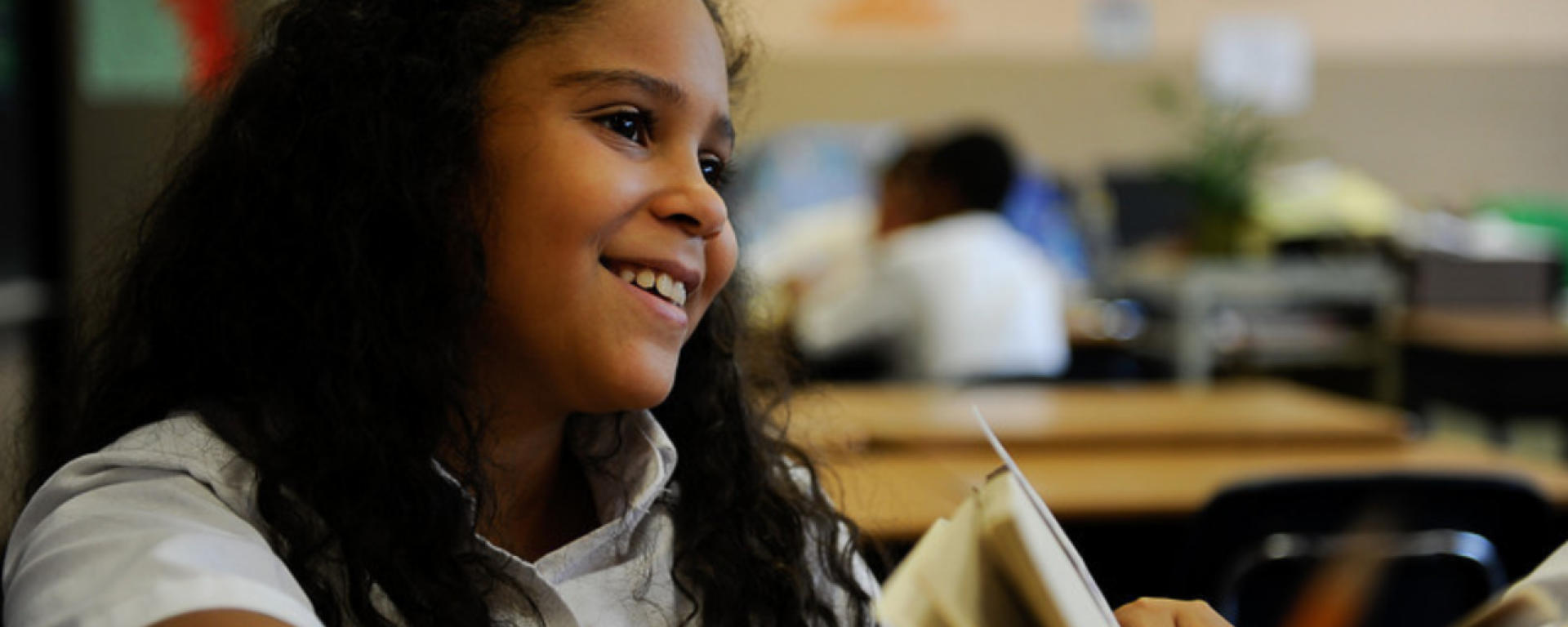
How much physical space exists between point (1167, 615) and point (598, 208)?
372 mm

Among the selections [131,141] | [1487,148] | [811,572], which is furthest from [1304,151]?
[811,572]

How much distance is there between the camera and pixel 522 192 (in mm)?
844

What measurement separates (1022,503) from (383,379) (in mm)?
361

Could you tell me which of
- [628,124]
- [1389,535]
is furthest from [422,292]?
[1389,535]

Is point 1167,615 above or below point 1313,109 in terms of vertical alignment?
above

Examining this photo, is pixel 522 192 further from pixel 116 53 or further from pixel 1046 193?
pixel 1046 193

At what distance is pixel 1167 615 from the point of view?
831 millimetres

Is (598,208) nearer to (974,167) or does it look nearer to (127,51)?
(127,51)

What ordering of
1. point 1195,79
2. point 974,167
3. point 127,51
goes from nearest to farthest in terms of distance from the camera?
point 127,51 → point 974,167 → point 1195,79

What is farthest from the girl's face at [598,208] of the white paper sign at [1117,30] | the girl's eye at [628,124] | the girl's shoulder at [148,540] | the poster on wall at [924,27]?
the white paper sign at [1117,30]

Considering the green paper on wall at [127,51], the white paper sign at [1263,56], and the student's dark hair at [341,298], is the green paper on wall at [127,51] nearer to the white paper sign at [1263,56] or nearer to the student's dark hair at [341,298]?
the student's dark hair at [341,298]

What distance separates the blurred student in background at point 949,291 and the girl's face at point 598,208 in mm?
2752

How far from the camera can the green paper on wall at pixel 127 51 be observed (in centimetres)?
335

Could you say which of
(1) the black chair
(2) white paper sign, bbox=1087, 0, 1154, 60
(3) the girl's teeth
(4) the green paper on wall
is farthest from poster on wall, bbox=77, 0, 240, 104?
(2) white paper sign, bbox=1087, 0, 1154, 60
